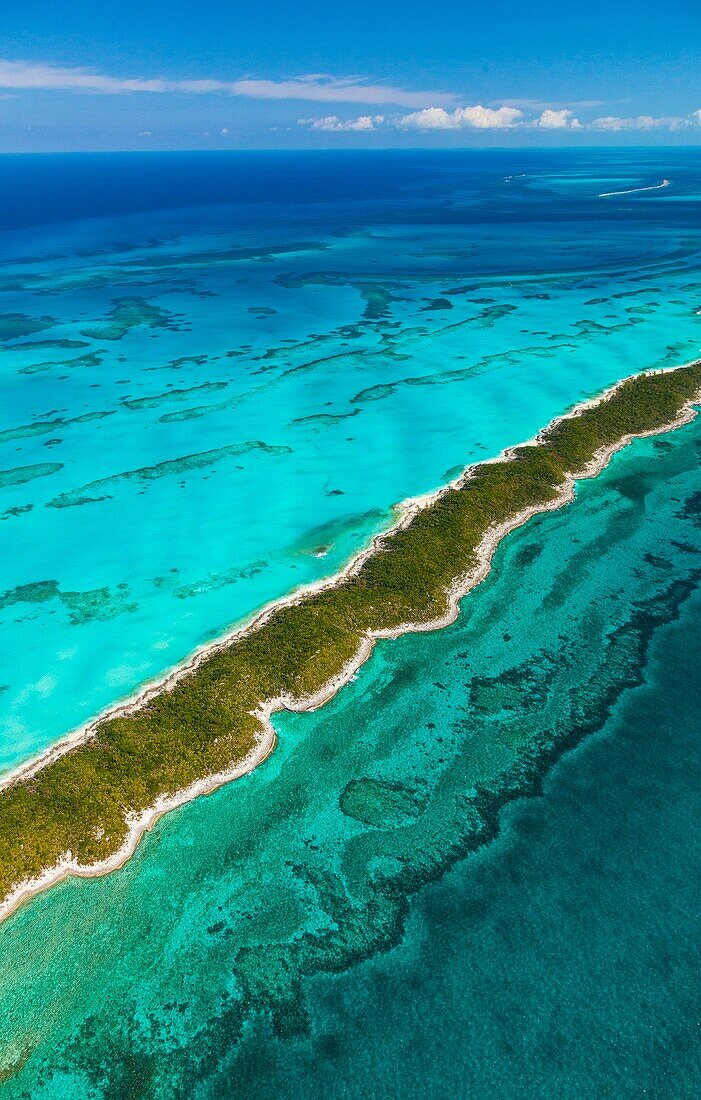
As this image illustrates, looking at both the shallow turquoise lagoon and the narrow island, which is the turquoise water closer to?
the narrow island

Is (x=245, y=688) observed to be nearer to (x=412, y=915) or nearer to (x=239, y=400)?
(x=412, y=915)

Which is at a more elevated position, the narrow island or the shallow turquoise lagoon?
the shallow turquoise lagoon

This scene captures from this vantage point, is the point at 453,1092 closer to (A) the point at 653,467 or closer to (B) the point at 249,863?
(B) the point at 249,863

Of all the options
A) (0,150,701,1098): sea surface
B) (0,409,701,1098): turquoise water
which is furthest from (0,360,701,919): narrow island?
(0,409,701,1098): turquoise water

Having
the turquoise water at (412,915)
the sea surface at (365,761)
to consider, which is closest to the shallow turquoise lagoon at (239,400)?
the sea surface at (365,761)

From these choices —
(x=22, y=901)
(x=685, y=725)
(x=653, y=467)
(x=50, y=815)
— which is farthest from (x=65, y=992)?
(x=653, y=467)

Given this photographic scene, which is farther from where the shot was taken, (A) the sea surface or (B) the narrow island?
(B) the narrow island

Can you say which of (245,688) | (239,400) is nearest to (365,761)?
(245,688)
